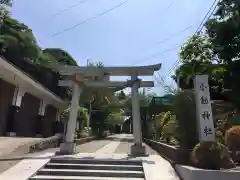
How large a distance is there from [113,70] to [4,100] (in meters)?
9.48

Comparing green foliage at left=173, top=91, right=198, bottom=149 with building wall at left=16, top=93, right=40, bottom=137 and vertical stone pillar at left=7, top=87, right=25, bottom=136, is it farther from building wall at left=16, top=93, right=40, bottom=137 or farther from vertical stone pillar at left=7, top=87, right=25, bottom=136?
building wall at left=16, top=93, right=40, bottom=137

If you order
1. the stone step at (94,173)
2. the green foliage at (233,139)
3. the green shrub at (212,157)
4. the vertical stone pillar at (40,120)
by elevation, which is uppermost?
the vertical stone pillar at (40,120)

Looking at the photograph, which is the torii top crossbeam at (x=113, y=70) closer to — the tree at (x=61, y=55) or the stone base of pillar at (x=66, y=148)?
the stone base of pillar at (x=66, y=148)

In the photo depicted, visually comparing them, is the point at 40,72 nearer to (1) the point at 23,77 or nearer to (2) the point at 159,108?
(1) the point at 23,77

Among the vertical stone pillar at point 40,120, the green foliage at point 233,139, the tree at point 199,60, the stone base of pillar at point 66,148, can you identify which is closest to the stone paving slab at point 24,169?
the stone base of pillar at point 66,148

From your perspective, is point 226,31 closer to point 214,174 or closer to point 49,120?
point 214,174

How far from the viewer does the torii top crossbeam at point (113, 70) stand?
444 inches

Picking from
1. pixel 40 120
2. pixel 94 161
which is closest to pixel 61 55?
pixel 40 120

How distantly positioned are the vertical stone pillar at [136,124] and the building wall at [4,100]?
9.51 metres

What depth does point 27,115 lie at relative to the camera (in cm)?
2183

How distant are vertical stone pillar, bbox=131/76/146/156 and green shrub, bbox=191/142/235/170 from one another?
13.3 feet

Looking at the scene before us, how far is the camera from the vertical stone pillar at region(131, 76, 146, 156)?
10.8 metres

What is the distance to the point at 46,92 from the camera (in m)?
22.5

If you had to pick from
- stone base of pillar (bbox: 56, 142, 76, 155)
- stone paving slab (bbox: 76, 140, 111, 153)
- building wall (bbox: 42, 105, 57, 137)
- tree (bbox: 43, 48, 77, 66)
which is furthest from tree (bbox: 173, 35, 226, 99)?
tree (bbox: 43, 48, 77, 66)
